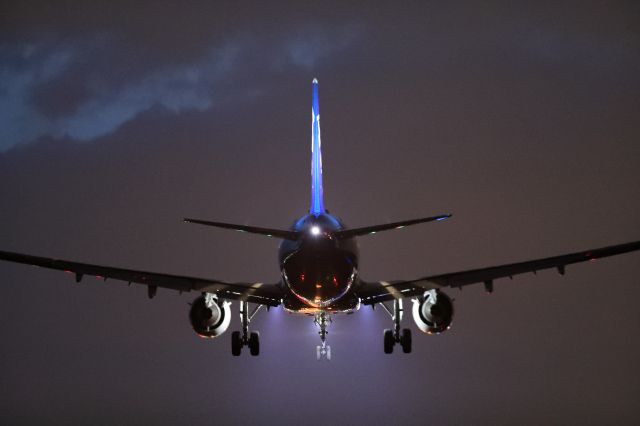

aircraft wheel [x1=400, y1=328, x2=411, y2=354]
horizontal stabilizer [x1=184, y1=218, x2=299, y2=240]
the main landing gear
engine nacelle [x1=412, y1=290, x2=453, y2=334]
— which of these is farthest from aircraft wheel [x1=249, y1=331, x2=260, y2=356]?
horizontal stabilizer [x1=184, y1=218, x2=299, y2=240]

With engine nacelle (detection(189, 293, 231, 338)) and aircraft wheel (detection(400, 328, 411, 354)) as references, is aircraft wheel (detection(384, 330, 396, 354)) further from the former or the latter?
engine nacelle (detection(189, 293, 231, 338))

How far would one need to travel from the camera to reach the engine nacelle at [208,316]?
4088 centimetres

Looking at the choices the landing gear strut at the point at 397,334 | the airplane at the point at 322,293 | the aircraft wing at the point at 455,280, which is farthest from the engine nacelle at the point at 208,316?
the landing gear strut at the point at 397,334

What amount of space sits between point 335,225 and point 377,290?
19.1ft

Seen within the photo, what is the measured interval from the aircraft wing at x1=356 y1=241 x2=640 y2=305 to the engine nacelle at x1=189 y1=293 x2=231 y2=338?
6.12 metres

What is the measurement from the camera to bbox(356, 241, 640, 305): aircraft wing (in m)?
40.2

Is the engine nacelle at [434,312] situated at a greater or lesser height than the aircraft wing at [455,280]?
lesser

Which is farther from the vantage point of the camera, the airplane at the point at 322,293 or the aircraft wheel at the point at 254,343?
the aircraft wheel at the point at 254,343

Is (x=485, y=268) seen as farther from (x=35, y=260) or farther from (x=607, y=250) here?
(x=35, y=260)

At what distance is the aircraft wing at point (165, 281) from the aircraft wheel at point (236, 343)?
289 centimetres

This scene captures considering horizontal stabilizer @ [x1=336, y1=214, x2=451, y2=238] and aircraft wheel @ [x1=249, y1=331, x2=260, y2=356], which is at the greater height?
horizontal stabilizer @ [x1=336, y1=214, x2=451, y2=238]

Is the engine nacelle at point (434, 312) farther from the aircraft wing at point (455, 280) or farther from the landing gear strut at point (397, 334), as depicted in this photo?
the landing gear strut at point (397, 334)

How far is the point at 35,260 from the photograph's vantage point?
38375mm

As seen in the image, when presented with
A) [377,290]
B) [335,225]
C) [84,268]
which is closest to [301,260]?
[335,225]
